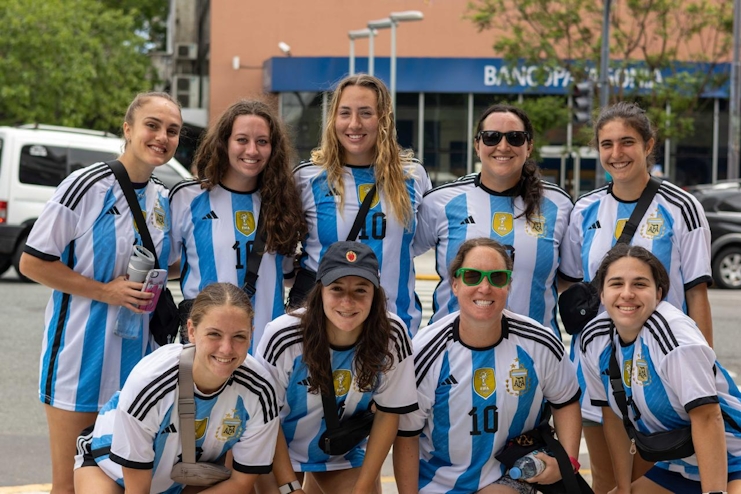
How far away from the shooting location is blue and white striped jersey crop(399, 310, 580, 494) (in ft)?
14.5

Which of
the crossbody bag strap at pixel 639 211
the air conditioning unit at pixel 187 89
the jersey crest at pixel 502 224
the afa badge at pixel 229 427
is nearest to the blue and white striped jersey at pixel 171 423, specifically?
the afa badge at pixel 229 427

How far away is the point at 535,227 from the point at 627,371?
92 centimetres

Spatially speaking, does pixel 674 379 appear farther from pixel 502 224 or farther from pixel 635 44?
pixel 635 44

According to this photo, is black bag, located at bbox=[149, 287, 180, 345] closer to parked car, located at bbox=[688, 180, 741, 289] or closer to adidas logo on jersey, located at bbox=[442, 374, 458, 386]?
adidas logo on jersey, located at bbox=[442, 374, 458, 386]

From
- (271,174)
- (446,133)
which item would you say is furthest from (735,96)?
(271,174)

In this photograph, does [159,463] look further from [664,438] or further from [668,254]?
[668,254]

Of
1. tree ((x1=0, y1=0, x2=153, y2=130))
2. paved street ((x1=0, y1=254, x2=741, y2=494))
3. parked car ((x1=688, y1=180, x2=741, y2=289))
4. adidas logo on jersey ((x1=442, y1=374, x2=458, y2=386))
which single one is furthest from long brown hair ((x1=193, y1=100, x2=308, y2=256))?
tree ((x1=0, y1=0, x2=153, y2=130))

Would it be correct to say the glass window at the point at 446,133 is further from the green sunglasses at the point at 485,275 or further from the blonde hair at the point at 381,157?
the green sunglasses at the point at 485,275

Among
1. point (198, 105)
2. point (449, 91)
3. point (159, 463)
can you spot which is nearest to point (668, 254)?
point (159, 463)

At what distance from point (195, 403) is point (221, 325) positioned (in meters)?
0.35

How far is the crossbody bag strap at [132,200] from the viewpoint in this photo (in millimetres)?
4598

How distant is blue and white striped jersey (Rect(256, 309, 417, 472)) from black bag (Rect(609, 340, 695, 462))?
0.89 meters

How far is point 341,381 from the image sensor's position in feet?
14.7

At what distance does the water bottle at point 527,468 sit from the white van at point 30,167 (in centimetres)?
1093
